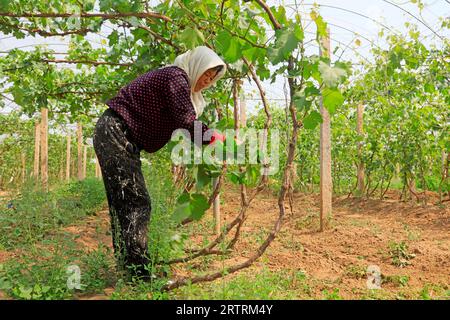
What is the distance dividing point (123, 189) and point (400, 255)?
2501mm

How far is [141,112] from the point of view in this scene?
2744mm

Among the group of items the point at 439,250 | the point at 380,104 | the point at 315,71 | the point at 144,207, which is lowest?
the point at 439,250

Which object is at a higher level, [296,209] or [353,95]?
[353,95]

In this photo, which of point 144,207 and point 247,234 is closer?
point 144,207

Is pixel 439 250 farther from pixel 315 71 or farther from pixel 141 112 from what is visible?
pixel 141 112

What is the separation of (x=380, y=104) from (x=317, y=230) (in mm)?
3514

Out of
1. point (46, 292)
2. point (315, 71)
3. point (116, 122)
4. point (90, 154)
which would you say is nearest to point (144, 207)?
point (116, 122)

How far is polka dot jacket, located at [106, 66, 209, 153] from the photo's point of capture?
2.59 metres

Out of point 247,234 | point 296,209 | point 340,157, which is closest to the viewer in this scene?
point 247,234

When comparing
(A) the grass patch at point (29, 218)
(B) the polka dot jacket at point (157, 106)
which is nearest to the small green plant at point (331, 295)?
(B) the polka dot jacket at point (157, 106)

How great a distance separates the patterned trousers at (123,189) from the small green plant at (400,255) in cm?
217

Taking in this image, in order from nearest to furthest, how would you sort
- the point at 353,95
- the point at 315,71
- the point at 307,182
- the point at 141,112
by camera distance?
the point at 315,71, the point at 141,112, the point at 353,95, the point at 307,182

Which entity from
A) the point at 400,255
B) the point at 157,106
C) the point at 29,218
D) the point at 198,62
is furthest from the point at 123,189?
→ the point at 400,255

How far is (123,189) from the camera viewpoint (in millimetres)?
2717
